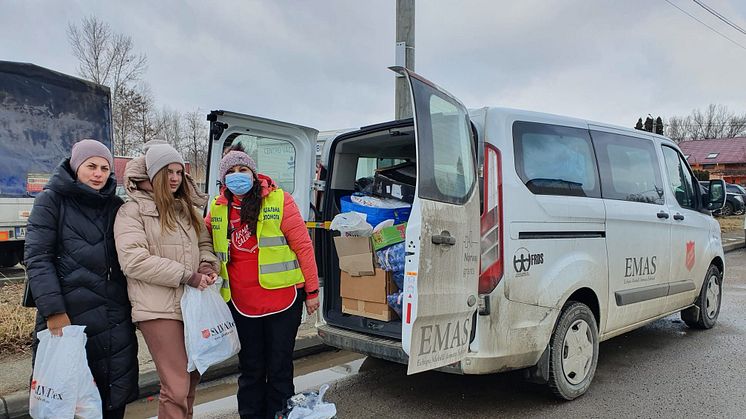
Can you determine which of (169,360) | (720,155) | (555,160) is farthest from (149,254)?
(720,155)

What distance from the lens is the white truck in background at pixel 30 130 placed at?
7.73 metres

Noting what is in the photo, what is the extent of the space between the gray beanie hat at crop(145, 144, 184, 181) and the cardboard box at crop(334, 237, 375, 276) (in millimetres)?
1251

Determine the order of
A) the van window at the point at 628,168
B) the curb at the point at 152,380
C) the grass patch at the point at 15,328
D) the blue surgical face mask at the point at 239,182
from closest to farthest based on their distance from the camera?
the blue surgical face mask at the point at 239,182 → the curb at the point at 152,380 → the van window at the point at 628,168 → the grass patch at the point at 15,328

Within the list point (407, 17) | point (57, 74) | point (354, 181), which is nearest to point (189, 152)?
point (57, 74)

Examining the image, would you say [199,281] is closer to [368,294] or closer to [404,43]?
[368,294]

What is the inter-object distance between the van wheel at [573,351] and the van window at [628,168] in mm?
939

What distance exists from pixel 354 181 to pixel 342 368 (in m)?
1.75

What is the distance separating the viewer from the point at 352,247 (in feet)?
11.4

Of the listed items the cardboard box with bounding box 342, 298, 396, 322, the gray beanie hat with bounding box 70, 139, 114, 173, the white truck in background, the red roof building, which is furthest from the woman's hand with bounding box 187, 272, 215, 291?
the red roof building

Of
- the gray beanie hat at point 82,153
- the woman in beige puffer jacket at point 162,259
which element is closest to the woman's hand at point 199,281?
the woman in beige puffer jacket at point 162,259

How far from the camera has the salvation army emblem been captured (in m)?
4.95

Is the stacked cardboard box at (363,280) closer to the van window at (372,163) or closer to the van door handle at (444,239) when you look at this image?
the van door handle at (444,239)

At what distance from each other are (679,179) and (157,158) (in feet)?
15.3

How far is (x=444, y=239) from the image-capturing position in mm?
2775
